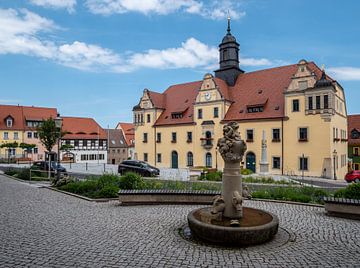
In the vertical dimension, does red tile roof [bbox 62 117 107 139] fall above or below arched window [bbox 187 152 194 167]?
above

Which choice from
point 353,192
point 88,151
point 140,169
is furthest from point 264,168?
point 88,151

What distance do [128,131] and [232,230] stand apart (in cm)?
7050

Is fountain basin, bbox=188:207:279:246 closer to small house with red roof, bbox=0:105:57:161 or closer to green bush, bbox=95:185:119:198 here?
green bush, bbox=95:185:119:198

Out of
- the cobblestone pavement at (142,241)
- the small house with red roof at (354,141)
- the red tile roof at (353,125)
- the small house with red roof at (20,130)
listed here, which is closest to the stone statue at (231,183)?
the cobblestone pavement at (142,241)

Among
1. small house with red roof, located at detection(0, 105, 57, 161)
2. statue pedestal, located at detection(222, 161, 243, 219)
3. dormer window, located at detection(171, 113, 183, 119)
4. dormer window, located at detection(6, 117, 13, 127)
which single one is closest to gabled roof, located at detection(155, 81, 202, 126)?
dormer window, located at detection(171, 113, 183, 119)

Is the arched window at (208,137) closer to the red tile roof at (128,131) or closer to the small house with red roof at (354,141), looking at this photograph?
the small house with red roof at (354,141)

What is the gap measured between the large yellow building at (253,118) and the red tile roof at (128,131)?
83.9ft

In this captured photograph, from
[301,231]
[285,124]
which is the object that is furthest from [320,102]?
[301,231]

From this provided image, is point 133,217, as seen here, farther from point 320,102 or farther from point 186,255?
point 320,102

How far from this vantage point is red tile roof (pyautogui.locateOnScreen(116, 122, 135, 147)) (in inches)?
2847

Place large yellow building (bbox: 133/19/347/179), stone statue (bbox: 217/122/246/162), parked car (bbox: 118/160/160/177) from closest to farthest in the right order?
stone statue (bbox: 217/122/246/162) → parked car (bbox: 118/160/160/177) → large yellow building (bbox: 133/19/347/179)

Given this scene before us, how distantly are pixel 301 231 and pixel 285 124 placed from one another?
25.9 meters

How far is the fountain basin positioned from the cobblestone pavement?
0.77 feet

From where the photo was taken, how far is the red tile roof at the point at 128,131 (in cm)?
7231
